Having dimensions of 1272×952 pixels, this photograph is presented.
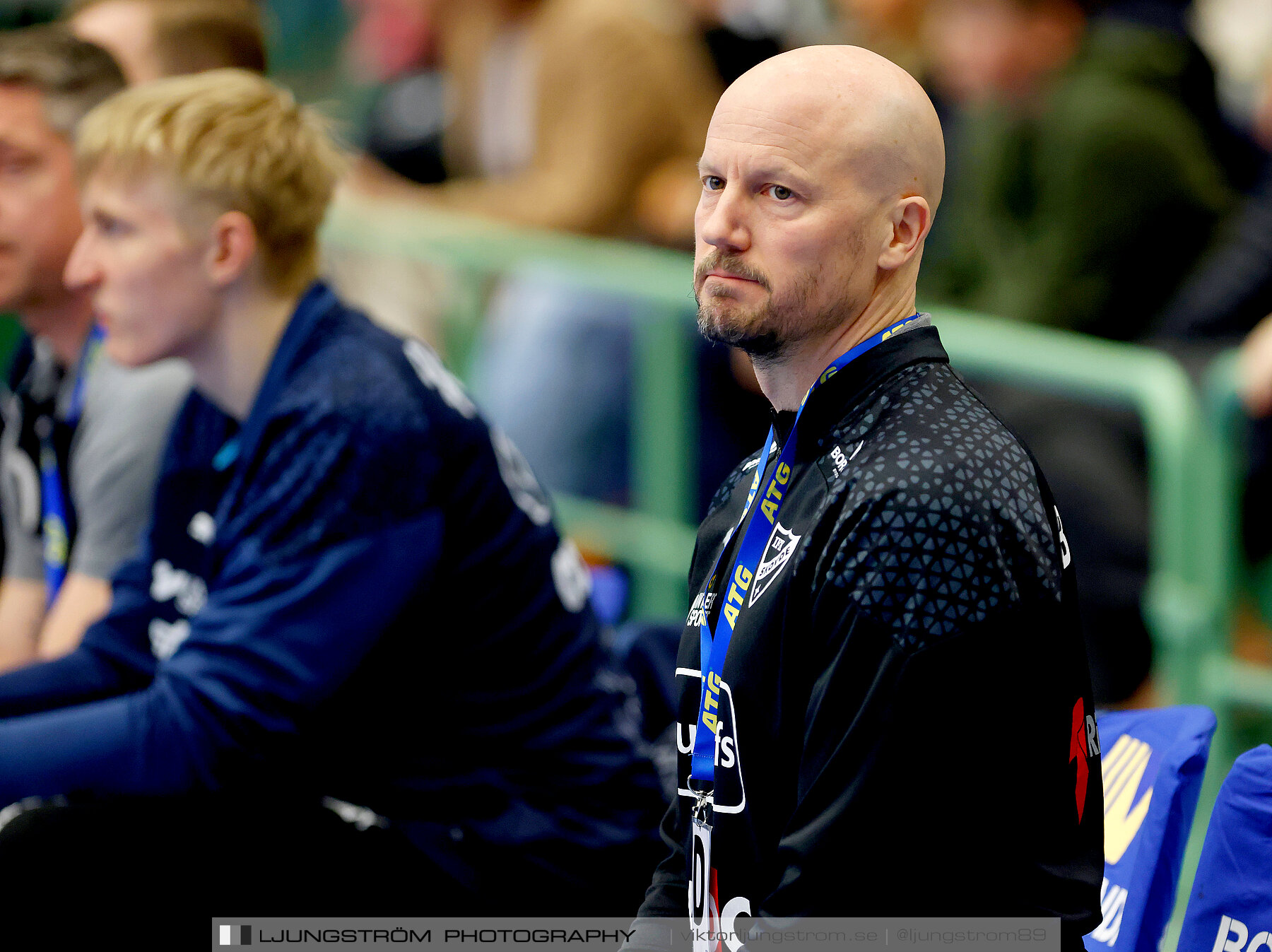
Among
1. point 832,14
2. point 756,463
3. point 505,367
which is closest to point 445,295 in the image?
point 505,367

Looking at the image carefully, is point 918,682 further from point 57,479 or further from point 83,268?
point 57,479

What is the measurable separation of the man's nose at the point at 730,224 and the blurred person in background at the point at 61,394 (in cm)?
160

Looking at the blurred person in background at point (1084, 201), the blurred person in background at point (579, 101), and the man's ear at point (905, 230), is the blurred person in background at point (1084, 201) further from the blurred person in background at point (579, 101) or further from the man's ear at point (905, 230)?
the man's ear at point (905, 230)

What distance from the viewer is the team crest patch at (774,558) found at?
1634 mm

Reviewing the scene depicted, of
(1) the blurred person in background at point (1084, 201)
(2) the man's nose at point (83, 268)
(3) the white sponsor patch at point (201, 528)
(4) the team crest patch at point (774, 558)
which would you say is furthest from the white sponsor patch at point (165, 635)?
(1) the blurred person in background at point (1084, 201)

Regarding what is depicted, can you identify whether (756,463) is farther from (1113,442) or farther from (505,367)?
(505,367)

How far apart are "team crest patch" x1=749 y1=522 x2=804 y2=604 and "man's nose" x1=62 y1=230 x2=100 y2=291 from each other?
1.33 metres

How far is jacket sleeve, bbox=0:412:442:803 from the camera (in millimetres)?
Result: 2262

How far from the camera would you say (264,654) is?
2256mm

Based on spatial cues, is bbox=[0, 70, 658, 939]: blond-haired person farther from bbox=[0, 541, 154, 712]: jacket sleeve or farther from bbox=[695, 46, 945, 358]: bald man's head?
bbox=[695, 46, 945, 358]: bald man's head

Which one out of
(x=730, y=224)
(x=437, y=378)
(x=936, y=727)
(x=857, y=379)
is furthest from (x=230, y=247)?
(x=936, y=727)

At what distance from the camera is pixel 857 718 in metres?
1.54

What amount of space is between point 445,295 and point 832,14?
2043mm

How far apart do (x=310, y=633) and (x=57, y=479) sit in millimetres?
1067
